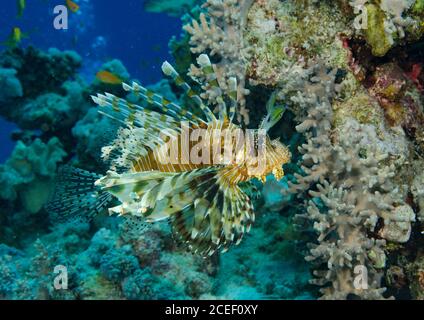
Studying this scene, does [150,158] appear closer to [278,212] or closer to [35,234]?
[278,212]

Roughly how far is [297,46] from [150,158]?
169cm

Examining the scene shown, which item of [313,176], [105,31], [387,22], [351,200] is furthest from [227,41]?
[105,31]

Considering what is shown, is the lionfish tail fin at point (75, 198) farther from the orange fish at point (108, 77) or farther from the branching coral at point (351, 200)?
the orange fish at point (108, 77)

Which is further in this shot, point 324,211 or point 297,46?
point 297,46

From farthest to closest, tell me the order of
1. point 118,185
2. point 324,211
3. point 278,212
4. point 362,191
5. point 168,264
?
point 278,212
point 168,264
point 324,211
point 362,191
point 118,185

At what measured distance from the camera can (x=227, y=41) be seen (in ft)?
12.3

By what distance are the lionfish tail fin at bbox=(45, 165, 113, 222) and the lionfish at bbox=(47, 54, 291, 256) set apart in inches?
4.2

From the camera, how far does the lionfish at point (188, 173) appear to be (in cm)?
253

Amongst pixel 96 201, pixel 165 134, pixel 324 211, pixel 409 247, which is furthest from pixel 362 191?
pixel 96 201

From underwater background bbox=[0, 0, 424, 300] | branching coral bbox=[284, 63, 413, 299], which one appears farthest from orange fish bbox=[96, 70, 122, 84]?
branching coral bbox=[284, 63, 413, 299]

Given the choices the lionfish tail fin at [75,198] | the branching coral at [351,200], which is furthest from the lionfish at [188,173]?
the branching coral at [351,200]

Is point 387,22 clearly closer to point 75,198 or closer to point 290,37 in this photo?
point 290,37

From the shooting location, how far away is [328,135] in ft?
10.8

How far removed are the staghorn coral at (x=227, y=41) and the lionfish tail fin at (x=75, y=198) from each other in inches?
53.1
